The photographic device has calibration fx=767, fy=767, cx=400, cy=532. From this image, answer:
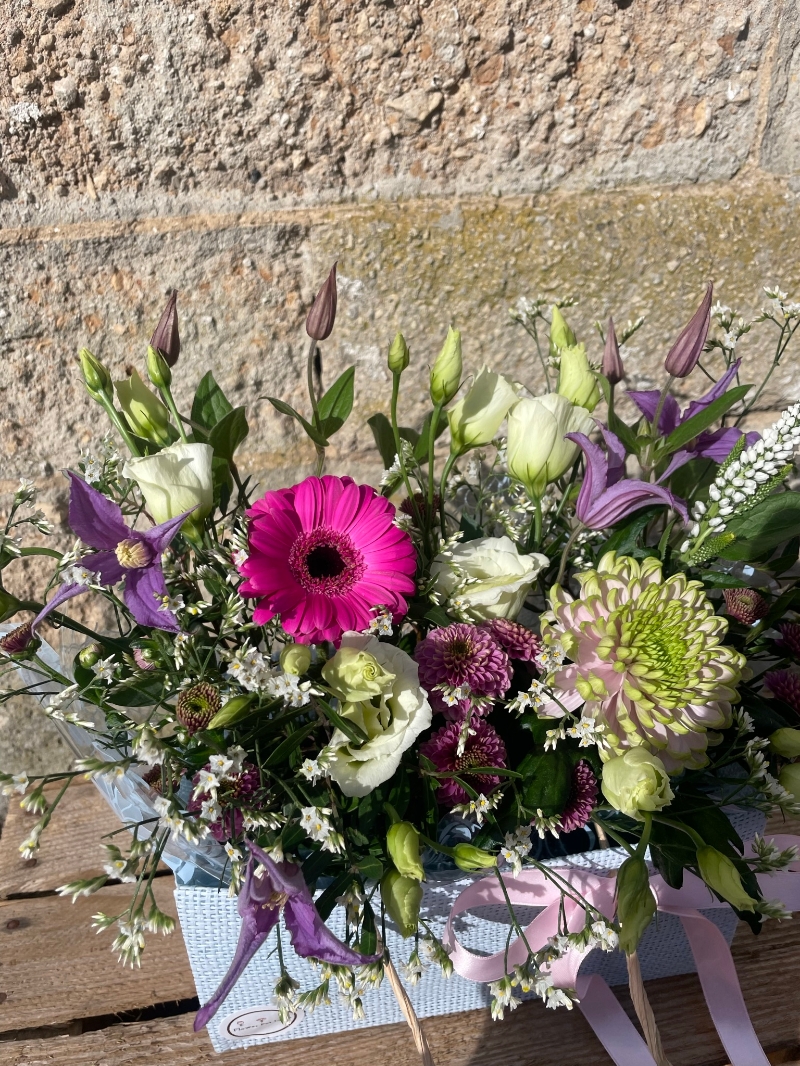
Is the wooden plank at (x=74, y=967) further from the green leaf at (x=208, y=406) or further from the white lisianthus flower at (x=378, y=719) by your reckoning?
the green leaf at (x=208, y=406)

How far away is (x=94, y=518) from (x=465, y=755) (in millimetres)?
307

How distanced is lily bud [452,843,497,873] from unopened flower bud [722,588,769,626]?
0.28m

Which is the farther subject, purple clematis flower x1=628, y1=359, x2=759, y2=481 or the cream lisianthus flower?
purple clematis flower x1=628, y1=359, x2=759, y2=481

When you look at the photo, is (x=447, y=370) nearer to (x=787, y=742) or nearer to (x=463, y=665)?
(x=463, y=665)

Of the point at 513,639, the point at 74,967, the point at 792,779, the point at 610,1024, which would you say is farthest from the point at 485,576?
the point at 74,967

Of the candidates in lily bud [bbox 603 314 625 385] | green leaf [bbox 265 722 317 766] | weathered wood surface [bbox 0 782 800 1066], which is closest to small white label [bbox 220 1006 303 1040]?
weathered wood surface [bbox 0 782 800 1066]

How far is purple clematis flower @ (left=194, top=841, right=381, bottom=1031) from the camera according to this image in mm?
479

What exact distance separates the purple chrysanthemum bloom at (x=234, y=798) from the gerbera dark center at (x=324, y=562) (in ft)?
0.47

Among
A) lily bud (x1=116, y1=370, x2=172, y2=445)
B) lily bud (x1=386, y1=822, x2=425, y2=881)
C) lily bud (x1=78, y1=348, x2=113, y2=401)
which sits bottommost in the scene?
lily bud (x1=386, y1=822, x2=425, y2=881)

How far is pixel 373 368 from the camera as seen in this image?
2.87ft

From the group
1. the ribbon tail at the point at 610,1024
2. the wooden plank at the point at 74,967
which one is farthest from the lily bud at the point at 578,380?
the wooden plank at the point at 74,967

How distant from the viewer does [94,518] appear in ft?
1.68

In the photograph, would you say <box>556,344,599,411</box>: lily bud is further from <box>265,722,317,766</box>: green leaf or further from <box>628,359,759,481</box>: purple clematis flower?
<box>265,722,317,766</box>: green leaf

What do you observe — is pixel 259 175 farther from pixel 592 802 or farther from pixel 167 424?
pixel 592 802
